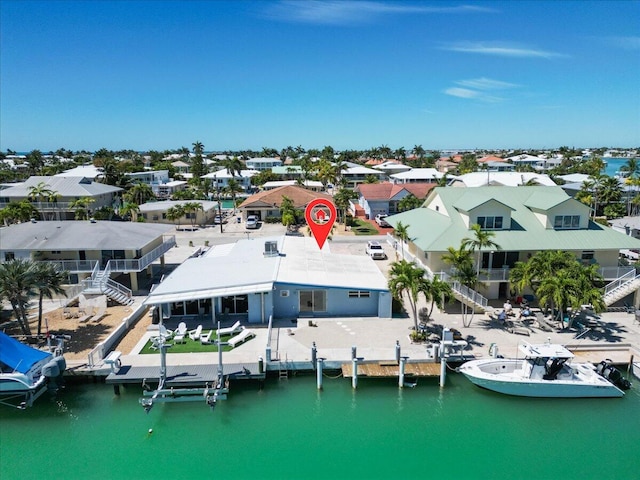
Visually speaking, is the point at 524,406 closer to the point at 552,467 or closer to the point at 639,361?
the point at 552,467

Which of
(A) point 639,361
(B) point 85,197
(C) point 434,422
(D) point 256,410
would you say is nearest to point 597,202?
(A) point 639,361

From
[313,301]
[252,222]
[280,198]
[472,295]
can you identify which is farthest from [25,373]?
[280,198]

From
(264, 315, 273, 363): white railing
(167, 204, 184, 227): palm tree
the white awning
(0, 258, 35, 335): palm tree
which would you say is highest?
(0, 258, 35, 335): palm tree

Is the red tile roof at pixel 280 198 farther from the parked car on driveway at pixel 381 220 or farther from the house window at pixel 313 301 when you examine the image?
the house window at pixel 313 301

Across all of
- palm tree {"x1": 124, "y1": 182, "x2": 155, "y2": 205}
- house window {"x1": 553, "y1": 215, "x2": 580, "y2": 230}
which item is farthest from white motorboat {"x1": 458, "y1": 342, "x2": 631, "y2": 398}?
palm tree {"x1": 124, "y1": 182, "x2": 155, "y2": 205}

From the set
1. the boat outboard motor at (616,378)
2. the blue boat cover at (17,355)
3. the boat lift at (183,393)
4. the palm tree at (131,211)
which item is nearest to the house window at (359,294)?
the boat lift at (183,393)

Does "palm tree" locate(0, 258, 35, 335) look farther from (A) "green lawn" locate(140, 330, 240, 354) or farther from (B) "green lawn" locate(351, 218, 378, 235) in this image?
(B) "green lawn" locate(351, 218, 378, 235)

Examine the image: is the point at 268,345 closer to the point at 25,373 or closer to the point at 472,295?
the point at 25,373
